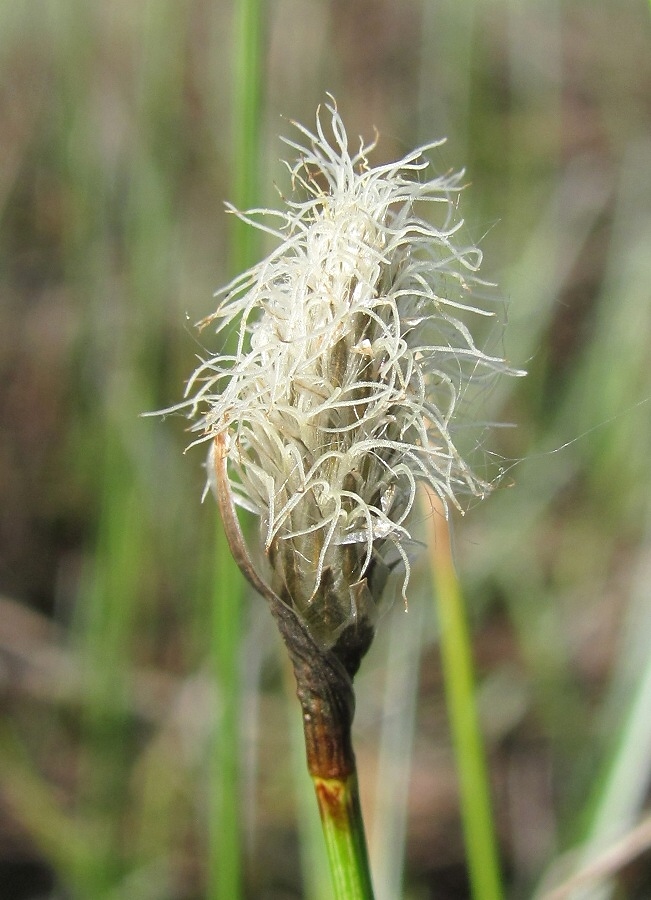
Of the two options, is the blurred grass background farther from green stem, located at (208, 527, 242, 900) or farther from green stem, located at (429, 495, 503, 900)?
green stem, located at (429, 495, 503, 900)

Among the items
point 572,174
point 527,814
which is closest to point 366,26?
point 572,174

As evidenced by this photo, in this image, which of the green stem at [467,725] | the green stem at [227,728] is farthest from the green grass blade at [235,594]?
the green stem at [467,725]

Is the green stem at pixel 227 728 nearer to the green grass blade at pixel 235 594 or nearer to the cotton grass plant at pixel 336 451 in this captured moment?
the green grass blade at pixel 235 594

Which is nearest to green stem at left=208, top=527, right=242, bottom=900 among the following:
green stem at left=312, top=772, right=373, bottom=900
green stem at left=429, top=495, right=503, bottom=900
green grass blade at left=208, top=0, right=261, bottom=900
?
green grass blade at left=208, top=0, right=261, bottom=900

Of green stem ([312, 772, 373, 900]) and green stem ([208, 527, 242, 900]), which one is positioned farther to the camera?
green stem ([208, 527, 242, 900])

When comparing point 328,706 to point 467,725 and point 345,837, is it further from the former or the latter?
point 467,725

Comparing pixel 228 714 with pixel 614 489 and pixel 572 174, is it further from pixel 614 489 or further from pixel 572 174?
pixel 572 174
